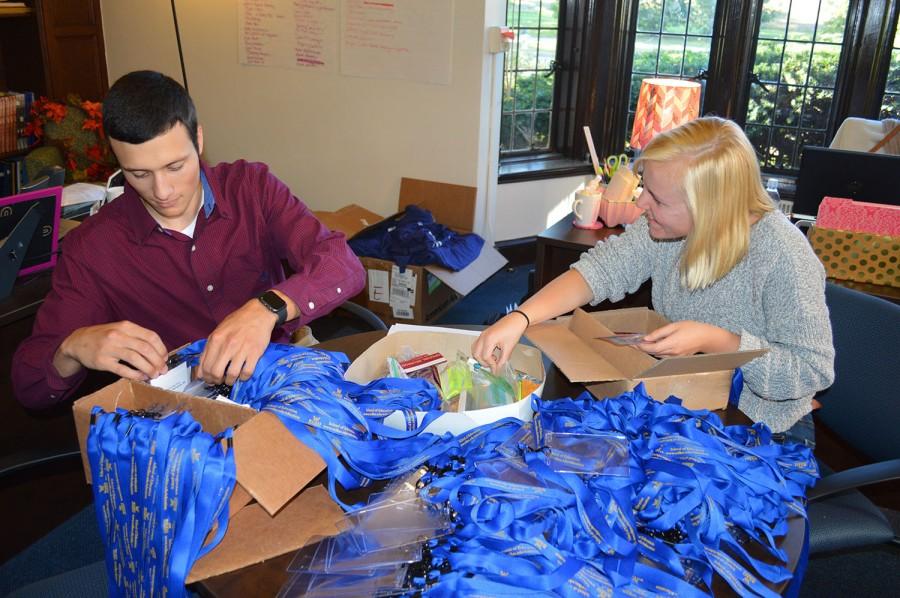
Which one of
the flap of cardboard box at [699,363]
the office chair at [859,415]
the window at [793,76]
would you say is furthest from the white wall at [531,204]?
the flap of cardboard box at [699,363]

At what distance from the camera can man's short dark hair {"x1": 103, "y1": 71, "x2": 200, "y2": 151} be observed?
1581mm

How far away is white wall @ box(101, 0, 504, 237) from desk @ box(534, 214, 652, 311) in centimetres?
100

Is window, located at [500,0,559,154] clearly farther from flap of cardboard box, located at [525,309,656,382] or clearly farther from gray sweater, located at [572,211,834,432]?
flap of cardboard box, located at [525,309,656,382]

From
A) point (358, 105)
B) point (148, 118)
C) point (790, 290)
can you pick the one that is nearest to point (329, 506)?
point (148, 118)

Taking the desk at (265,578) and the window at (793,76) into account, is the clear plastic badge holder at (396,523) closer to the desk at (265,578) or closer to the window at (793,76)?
the desk at (265,578)

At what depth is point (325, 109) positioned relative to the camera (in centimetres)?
413

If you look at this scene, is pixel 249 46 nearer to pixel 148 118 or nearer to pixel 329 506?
pixel 148 118

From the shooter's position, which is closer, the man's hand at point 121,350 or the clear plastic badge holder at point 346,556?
the clear plastic badge holder at point 346,556

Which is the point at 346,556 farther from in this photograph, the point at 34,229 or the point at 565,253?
the point at 565,253

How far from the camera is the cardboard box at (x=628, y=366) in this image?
1.47 m

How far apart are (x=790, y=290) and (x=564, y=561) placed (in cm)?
91

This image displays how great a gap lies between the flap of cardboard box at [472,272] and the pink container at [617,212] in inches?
30.0

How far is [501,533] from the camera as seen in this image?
3.58ft

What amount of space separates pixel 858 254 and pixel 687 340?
1.29m
